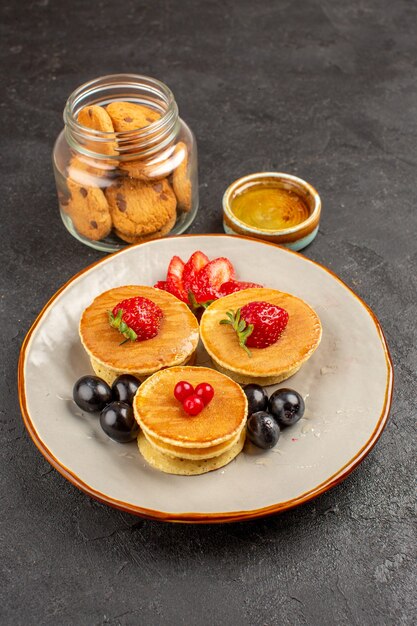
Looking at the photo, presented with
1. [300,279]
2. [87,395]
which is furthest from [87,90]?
[87,395]

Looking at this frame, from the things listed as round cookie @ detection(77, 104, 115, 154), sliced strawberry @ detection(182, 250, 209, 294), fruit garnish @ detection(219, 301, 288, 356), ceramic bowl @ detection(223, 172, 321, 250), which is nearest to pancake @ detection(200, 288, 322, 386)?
fruit garnish @ detection(219, 301, 288, 356)

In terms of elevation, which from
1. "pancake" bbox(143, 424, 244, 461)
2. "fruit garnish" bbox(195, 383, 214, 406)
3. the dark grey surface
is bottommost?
the dark grey surface

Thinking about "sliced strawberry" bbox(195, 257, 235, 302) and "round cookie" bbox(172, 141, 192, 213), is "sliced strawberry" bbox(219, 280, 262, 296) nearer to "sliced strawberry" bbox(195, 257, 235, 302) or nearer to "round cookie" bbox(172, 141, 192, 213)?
"sliced strawberry" bbox(195, 257, 235, 302)

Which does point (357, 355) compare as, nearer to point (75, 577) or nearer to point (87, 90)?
point (75, 577)

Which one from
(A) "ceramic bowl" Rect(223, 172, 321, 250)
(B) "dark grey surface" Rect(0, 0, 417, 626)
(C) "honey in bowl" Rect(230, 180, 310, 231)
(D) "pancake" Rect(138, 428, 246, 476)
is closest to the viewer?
(B) "dark grey surface" Rect(0, 0, 417, 626)

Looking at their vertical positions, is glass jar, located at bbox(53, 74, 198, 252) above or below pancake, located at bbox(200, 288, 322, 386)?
above

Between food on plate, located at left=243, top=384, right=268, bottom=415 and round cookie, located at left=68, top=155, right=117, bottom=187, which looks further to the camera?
round cookie, located at left=68, top=155, right=117, bottom=187

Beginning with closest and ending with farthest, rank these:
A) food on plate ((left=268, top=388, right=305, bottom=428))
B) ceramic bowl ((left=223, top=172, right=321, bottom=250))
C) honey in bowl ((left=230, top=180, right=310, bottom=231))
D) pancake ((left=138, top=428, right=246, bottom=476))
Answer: pancake ((left=138, top=428, right=246, bottom=476)), food on plate ((left=268, top=388, right=305, bottom=428)), ceramic bowl ((left=223, top=172, right=321, bottom=250)), honey in bowl ((left=230, top=180, right=310, bottom=231))

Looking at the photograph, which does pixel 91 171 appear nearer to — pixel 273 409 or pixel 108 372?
pixel 108 372
